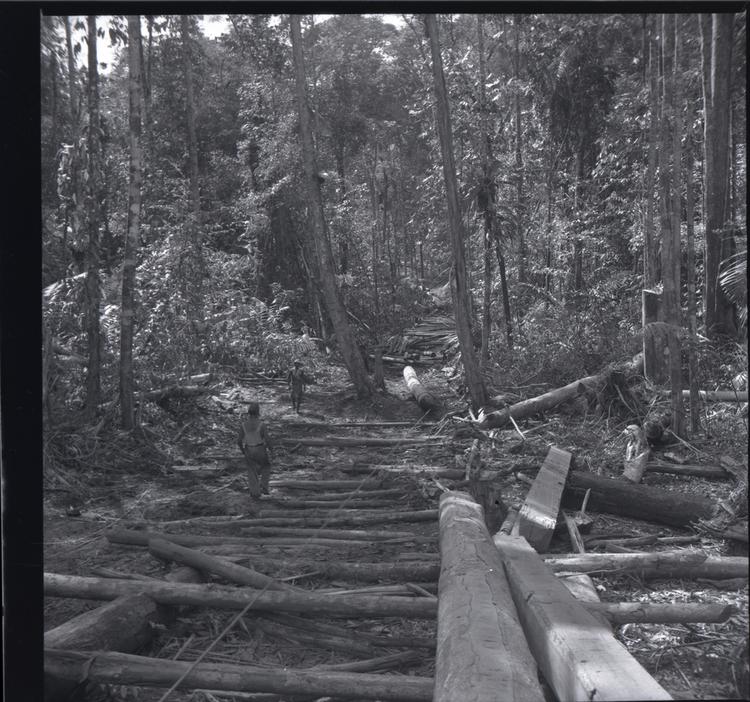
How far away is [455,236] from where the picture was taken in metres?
6.64

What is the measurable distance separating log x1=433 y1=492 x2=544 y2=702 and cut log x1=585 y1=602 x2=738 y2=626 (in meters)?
0.43

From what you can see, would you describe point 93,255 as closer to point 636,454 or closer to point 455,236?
point 455,236

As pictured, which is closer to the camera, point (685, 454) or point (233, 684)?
point (233, 684)

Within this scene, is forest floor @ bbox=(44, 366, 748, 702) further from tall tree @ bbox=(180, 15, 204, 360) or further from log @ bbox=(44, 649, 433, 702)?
tall tree @ bbox=(180, 15, 204, 360)

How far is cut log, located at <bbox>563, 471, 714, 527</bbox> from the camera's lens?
4.04 metres

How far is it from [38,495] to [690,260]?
3232 millimetres

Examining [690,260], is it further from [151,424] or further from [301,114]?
[151,424]

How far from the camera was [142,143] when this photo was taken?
4.09 metres

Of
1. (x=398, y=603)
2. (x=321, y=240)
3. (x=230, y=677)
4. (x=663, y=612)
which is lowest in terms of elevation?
(x=230, y=677)

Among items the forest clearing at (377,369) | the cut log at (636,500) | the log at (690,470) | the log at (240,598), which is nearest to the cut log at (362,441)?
the forest clearing at (377,369)

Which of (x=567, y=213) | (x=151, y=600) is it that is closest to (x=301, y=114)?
(x=567, y=213)

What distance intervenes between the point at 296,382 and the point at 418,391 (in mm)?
2130

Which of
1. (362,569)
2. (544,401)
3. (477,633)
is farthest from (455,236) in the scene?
(477,633)

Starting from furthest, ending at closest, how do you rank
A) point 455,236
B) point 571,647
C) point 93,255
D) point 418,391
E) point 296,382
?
point 418,391 < point 455,236 < point 296,382 < point 93,255 < point 571,647
